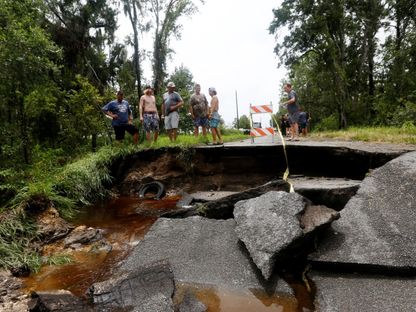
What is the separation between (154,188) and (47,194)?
3.19m

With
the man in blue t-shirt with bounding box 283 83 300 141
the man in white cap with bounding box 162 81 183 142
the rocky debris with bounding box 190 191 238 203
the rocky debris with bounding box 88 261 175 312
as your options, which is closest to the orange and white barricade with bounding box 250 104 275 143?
the man in blue t-shirt with bounding box 283 83 300 141

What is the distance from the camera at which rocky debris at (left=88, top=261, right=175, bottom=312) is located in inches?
126

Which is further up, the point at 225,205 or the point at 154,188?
the point at 225,205

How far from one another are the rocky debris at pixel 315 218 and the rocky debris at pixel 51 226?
3.89 metres

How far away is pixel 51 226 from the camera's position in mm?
5562

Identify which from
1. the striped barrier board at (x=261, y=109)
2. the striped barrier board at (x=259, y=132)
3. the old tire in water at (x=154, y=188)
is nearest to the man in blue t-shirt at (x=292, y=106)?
the striped barrier board at (x=261, y=109)

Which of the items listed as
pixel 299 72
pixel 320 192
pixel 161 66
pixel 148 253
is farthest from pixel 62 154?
pixel 299 72

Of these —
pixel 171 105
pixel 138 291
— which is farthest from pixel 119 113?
pixel 138 291

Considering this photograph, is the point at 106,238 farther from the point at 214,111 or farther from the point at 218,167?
the point at 214,111

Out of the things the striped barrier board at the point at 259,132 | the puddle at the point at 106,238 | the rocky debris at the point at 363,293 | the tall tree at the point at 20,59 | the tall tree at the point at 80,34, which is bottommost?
the puddle at the point at 106,238

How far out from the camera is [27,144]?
380 inches

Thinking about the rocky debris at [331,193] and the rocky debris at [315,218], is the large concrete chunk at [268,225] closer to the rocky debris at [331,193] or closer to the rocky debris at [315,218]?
the rocky debris at [315,218]

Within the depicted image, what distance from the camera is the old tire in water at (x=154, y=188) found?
8.50m

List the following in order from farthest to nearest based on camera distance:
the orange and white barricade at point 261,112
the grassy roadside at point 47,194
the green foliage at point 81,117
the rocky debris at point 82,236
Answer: the green foliage at point 81,117 → the orange and white barricade at point 261,112 → the rocky debris at point 82,236 → the grassy roadside at point 47,194
